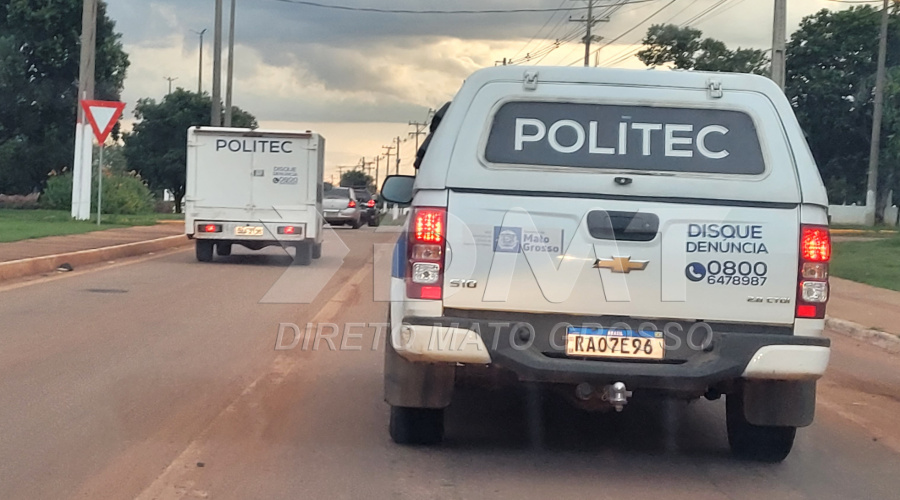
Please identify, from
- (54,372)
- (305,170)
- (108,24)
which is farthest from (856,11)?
(54,372)

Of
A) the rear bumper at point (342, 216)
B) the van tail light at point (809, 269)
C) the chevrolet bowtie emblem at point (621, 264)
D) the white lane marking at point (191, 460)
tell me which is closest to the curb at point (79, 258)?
the white lane marking at point (191, 460)

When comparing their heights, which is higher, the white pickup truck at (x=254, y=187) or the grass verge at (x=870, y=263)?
the white pickup truck at (x=254, y=187)

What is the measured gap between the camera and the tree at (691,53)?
4841 cm

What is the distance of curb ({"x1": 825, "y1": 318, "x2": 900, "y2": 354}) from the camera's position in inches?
472

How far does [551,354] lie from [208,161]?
15446mm

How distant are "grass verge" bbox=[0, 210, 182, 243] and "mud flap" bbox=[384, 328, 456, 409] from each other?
1524cm

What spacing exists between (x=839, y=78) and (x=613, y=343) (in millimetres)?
46630

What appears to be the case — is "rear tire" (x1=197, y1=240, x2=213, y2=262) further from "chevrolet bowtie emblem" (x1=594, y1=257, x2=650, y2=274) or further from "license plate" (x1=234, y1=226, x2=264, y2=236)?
"chevrolet bowtie emblem" (x1=594, y1=257, x2=650, y2=274)

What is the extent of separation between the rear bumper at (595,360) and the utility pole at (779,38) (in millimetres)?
17858

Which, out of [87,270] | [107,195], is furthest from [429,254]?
[107,195]

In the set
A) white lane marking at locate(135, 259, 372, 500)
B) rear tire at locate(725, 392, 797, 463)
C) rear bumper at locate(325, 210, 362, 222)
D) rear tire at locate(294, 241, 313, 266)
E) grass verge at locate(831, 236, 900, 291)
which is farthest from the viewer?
rear bumper at locate(325, 210, 362, 222)

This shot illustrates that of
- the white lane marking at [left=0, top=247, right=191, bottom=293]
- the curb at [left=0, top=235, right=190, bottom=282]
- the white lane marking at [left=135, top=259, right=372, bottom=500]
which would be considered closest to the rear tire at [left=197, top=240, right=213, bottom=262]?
the white lane marking at [left=0, top=247, right=191, bottom=293]

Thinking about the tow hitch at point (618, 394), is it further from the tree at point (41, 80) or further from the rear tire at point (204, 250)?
the tree at point (41, 80)

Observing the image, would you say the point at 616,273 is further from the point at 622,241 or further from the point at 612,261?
the point at 622,241
